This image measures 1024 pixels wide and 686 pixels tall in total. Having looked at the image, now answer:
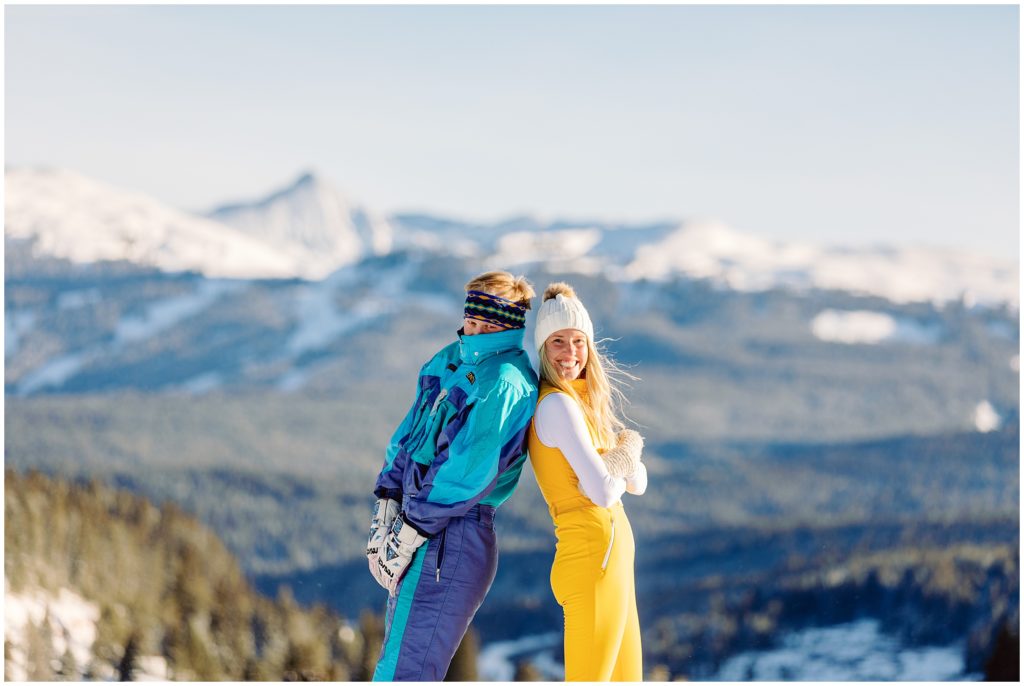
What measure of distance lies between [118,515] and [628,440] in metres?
39.6

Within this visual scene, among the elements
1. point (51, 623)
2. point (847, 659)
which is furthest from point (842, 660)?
point (51, 623)

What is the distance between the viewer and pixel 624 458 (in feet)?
24.3

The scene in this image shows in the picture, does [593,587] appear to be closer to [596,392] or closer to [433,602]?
[433,602]

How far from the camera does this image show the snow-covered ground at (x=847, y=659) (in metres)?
89.4

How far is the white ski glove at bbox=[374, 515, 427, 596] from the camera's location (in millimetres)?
7332

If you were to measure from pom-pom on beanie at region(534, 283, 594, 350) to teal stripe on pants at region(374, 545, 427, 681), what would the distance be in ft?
4.38

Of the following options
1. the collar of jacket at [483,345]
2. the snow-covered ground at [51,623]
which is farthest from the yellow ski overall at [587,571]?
the snow-covered ground at [51,623]

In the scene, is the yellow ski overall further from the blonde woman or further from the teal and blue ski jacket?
the teal and blue ski jacket

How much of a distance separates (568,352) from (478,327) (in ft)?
1.68

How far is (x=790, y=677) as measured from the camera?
100 m

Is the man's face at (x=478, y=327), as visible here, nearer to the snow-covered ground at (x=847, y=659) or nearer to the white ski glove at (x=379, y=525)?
the white ski glove at (x=379, y=525)

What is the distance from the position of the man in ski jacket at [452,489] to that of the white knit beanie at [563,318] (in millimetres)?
150

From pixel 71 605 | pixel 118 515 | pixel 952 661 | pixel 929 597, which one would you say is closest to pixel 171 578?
pixel 118 515

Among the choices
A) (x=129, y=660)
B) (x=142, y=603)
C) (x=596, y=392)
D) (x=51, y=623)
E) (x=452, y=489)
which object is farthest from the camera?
(x=142, y=603)
